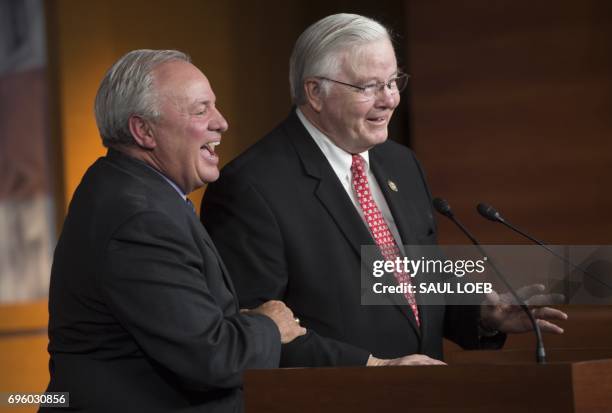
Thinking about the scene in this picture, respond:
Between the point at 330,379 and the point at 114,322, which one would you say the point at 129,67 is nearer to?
the point at 114,322

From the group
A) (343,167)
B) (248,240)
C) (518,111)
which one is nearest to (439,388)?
(248,240)

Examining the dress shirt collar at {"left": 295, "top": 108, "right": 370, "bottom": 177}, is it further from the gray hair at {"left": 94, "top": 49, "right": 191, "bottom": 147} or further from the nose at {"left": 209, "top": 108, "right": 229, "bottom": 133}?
the gray hair at {"left": 94, "top": 49, "right": 191, "bottom": 147}

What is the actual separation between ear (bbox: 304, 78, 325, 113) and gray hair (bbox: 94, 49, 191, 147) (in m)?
0.61

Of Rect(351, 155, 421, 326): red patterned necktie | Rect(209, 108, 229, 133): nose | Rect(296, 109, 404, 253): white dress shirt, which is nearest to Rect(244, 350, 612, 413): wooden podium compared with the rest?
Rect(209, 108, 229, 133): nose

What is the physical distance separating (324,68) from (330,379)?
1155 mm

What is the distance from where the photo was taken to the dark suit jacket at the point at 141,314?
2209mm

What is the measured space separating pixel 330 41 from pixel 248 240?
1.93 feet

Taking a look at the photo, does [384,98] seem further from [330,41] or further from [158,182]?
[158,182]

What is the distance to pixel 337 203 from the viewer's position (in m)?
2.88

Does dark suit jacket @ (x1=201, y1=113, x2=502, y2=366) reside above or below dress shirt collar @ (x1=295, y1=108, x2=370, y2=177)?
below

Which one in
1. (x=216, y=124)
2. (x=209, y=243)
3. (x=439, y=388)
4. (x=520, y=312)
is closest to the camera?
(x=439, y=388)

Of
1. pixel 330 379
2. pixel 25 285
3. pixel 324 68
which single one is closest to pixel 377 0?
pixel 25 285

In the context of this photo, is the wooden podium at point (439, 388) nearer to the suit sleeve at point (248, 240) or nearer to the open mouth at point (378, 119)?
the suit sleeve at point (248, 240)

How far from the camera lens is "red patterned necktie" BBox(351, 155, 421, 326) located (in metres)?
2.86
